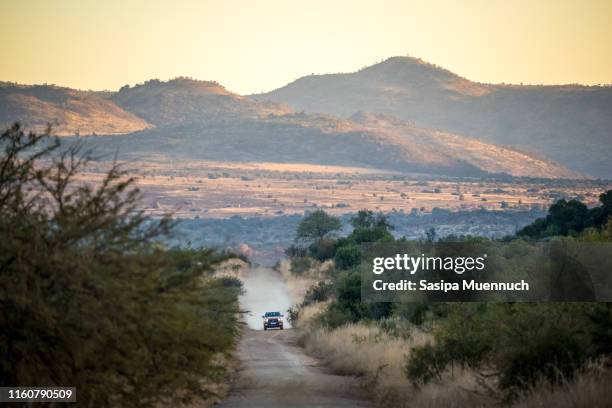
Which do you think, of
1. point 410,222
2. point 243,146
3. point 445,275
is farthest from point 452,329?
point 243,146

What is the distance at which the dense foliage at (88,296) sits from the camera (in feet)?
33.1

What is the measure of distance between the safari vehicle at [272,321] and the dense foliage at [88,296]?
132 feet

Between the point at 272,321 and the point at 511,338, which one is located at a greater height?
the point at 511,338

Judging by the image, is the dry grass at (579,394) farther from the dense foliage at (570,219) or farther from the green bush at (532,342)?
the dense foliage at (570,219)

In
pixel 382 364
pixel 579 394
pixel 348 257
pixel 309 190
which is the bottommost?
pixel 309 190

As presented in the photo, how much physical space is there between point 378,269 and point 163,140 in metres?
162

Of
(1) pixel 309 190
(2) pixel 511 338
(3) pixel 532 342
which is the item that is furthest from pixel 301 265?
(1) pixel 309 190

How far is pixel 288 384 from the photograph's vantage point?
23.1 m

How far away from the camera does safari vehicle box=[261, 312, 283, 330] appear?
2052 inches

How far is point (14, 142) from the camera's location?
1150 centimetres

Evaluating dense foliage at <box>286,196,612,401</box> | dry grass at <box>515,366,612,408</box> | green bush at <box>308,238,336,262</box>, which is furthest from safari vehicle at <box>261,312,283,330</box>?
dry grass at <box>515,366,612,408</box>
